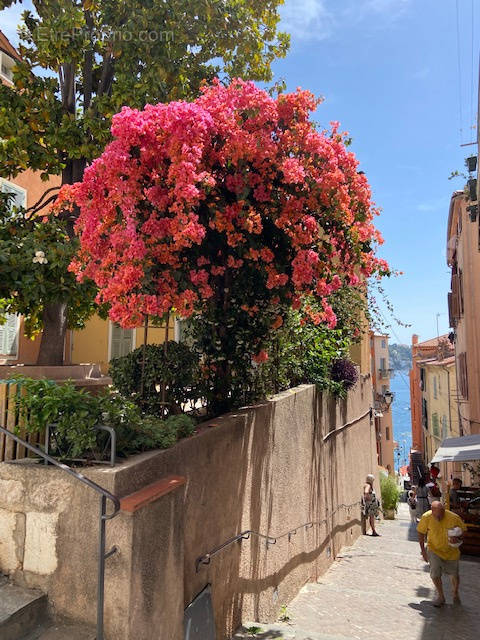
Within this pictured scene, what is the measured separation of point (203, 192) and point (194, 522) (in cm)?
301

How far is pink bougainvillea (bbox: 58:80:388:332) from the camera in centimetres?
459

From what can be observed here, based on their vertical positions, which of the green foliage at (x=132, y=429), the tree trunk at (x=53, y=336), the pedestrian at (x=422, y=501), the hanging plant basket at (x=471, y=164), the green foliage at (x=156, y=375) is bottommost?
the pedestrian at (x=422, y=501)

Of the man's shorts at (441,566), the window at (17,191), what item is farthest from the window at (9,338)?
the man's shorts at (441,566)

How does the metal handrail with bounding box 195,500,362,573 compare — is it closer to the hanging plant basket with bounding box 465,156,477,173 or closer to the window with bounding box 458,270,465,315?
the hanging plant basket with bounding box 465,156,477,173

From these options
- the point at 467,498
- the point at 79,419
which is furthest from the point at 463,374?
the point at 79,419

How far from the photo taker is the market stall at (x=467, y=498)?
36.0ft

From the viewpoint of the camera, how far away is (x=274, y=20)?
8.45 m

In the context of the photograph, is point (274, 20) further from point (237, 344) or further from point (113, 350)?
point (113, 350)

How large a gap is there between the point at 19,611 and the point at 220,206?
12.4 ft

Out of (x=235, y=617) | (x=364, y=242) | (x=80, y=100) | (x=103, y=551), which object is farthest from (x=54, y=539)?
(x=80, y=100)

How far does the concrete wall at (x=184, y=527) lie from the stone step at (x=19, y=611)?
0.08 metres

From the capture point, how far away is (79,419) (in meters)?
3.62

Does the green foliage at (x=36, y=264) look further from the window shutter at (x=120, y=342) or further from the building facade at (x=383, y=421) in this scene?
the building facade at (x=383, y=421)

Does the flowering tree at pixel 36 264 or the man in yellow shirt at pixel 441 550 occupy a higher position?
the flowering tree at pixel 36 264
